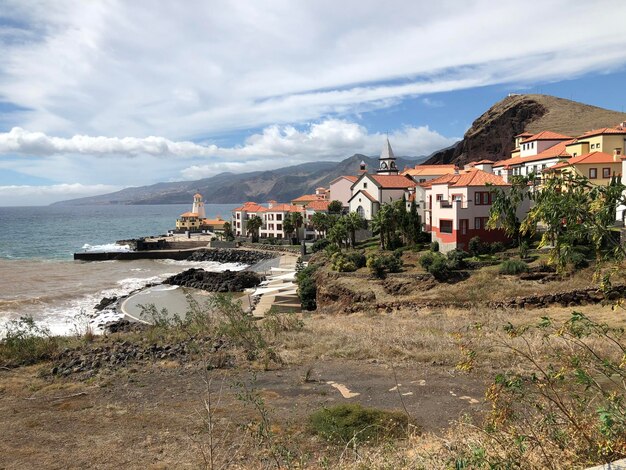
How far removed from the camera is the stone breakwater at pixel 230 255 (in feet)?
232

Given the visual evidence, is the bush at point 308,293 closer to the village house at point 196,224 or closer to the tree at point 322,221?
the tree at point 322,221

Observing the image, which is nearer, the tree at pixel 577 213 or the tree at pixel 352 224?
the tree at pixel 577 213

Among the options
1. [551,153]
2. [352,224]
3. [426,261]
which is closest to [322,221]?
[352,224]

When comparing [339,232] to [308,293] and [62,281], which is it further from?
[62,281]

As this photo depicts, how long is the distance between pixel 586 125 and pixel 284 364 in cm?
10502

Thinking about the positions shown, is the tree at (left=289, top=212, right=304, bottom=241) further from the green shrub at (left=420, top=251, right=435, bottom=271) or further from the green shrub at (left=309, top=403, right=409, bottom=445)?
the green shrub at (left=309, top=403, right=409, bottom=445)

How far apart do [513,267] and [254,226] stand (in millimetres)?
56905

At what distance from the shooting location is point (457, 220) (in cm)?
3559

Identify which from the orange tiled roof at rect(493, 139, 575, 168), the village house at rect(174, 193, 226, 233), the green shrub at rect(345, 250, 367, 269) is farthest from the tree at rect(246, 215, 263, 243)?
the green shrub at rect(345, 250, 367, 269)

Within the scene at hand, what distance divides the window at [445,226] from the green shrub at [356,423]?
28.1 metres

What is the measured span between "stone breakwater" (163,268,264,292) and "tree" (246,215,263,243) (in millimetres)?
26666

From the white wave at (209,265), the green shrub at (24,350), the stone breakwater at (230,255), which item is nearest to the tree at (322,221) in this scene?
the stone breakwater at (230,255)

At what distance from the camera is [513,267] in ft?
96.1

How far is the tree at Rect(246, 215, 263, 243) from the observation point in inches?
3184
